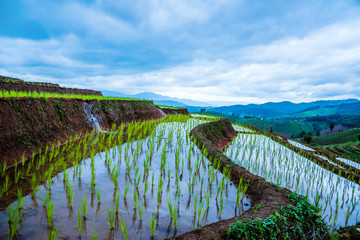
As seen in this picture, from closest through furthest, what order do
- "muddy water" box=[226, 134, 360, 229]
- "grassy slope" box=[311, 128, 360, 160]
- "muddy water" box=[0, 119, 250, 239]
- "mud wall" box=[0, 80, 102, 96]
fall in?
"muddy water" box=[0, 119, 250, 239] < "muddy water" box=[226, 134, 360, 229] < "mud wall" box=[0, 80, 102, 96] < "grassy slope" box=[311, 128, 360, 160]

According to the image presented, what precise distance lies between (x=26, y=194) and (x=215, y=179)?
296 centimetres

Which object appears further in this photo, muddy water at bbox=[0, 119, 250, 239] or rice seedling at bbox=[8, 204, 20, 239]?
muddy water at bbox=[0, 119, 250, 239]

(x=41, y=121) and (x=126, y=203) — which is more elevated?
(x=41, y=121)

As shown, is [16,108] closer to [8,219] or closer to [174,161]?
[8,219]

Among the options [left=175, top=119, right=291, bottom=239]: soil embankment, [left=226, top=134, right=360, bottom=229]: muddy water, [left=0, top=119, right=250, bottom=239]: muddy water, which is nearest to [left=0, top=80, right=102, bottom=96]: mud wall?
[left=0, top=119, right=250, bottom=239]: muddy water

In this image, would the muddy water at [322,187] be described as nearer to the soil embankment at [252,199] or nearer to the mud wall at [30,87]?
the soil embankment at [252,199]

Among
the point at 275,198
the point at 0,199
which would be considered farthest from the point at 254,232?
the point at 0,199

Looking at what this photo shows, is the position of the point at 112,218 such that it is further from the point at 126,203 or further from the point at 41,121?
the point at 41,121

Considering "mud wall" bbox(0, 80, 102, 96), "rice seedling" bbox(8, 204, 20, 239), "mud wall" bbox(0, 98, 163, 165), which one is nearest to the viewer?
"rice seedling" bbox(8, 204, 20, 239)

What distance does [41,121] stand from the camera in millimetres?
4441

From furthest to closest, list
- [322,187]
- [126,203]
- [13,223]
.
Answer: [322,187] < [126,203] < [13,223]

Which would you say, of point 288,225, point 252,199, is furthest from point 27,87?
point 288,225

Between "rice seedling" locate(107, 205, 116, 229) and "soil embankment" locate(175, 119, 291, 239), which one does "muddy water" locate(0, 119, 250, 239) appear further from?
"soil embankment" locate(175, 119, 291, 239)

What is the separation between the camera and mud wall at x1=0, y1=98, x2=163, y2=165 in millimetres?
3486
